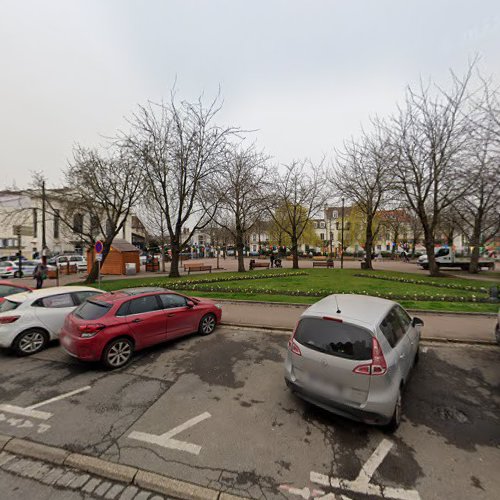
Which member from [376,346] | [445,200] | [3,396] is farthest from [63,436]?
[445,200]

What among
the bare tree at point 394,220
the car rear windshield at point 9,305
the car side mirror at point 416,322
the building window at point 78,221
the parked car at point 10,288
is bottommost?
the car side mirror at point 416,322

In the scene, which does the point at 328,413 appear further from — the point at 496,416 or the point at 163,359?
the point at 163,359

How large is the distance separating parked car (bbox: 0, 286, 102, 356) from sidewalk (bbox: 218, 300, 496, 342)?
4.46 m

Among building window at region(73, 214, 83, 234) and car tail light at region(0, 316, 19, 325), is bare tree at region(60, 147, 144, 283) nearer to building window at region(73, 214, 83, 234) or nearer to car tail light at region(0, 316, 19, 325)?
building window at region(73, 214, 83, 234)

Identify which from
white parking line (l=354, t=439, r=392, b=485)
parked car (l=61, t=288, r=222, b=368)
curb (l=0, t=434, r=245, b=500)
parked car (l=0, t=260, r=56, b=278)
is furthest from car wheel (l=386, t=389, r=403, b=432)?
parked car (l=0, t=260, r=56, b=278)

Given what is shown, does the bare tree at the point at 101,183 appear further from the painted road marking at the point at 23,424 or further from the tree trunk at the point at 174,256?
the painted road marking at the point at 23,424

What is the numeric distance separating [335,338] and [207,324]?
4.40m

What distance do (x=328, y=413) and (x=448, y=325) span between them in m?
6.08

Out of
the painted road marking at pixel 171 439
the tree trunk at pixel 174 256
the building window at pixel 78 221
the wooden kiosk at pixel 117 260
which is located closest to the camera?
the painted road marking at pixel 171 439

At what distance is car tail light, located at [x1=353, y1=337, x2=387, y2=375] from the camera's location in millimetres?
3158

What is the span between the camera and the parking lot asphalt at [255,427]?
102 inches

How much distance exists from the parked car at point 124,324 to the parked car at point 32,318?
114cm

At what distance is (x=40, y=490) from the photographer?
2.50m

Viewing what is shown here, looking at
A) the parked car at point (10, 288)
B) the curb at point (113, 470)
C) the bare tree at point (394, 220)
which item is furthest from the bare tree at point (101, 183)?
the bare tree at point (394, 220)
